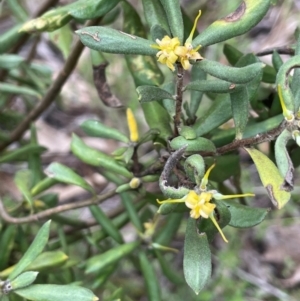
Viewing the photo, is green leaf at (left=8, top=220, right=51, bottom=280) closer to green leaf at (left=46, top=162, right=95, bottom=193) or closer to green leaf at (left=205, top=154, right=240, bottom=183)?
green leaf at (left=46, top=162, right=95, bottom=193)

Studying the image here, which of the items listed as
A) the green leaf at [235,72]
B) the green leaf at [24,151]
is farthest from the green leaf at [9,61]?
the green leaf at [235,72]

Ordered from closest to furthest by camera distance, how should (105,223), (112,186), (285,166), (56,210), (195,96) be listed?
(285,166) → (195,96) → (56,210) → (105,223) → (112,186)

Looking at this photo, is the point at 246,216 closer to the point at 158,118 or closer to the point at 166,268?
the point at 158,118

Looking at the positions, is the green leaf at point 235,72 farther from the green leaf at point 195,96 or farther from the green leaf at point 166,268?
Answer: the green leaf at point 166,268

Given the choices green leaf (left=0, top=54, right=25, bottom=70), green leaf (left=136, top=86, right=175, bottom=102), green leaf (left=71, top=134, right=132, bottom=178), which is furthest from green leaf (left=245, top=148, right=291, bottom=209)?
green leaf (left=0, top=54, right=25, bottom=70)

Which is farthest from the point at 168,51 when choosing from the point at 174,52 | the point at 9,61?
the point at 9,61

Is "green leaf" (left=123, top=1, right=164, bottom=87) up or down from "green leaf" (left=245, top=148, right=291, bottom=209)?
up

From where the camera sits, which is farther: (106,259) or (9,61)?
(9,61)
